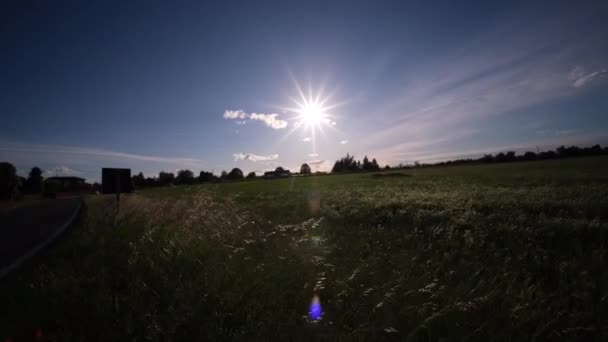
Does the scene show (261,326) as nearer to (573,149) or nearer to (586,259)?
(586,259)

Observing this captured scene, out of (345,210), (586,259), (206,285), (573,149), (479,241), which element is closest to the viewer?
(206,285)

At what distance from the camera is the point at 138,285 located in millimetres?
3230

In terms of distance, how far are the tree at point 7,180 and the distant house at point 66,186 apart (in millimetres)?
17338

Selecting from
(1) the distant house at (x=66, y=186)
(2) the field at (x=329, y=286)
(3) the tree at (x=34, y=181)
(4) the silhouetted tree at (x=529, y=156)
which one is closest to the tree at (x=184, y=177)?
(1) the distant house at (x=66, y=186)

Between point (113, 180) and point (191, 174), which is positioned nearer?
point (113, 180)

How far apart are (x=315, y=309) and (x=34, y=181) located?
192 ft

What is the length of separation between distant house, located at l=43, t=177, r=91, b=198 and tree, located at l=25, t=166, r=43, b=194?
114 cm

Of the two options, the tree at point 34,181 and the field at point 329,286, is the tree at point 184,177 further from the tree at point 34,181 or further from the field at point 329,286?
the field at point 329,286

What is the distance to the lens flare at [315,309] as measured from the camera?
2600 mm

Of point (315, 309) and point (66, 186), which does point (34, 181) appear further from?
point (315, 309)

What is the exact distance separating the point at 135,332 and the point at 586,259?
7.02 meters

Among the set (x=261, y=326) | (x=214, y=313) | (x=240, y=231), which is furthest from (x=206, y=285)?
(x=240, y=231)

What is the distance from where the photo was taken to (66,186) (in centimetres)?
4328

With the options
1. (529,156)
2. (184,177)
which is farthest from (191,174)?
(529,156)
